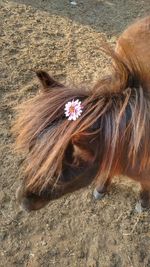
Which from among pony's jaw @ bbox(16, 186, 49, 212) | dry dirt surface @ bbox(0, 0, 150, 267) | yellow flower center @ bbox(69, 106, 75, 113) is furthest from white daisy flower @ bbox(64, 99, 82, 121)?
dry dirt surface @ bbox(0, 0, 150, 267)

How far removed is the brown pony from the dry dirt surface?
0.82m

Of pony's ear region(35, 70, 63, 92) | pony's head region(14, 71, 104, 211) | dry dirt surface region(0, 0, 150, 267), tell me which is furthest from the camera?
dry dirt surface region(0, 0, 150, 267)

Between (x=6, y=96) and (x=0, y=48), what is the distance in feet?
2.17

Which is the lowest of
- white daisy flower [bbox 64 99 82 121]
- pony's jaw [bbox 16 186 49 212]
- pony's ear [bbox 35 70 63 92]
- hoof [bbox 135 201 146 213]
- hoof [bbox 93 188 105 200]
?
hoof [bbox 135 201 146 213]

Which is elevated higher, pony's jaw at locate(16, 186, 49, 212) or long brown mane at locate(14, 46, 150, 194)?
long brown mane at locate(14, 46, 150, 194)

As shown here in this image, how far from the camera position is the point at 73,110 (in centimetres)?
178

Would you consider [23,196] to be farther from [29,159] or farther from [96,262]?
[96,262]

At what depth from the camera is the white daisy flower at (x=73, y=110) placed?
5.80 ft

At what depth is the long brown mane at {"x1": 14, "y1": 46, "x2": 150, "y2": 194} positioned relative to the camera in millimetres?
1752

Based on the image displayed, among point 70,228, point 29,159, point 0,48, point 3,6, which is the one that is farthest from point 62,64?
point 29,159

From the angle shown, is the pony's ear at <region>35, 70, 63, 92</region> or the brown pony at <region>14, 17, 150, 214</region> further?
the pony's ear at <region>35, 70, 63, 92</region>

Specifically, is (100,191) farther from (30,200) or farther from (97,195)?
(30,200)

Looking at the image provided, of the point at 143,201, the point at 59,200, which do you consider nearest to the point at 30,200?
the point at 59,200

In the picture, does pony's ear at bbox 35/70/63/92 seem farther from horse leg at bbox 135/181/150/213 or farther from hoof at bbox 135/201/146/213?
hoof at bbox 135/201/146/213
